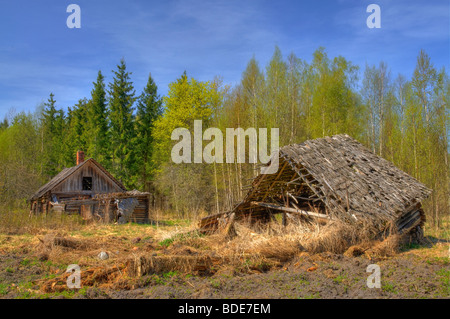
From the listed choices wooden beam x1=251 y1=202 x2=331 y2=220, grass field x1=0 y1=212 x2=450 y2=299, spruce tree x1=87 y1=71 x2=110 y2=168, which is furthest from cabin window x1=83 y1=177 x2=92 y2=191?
wooden beam x1=251 y1=202 x2=331 y2=220

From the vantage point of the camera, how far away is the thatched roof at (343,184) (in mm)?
10078

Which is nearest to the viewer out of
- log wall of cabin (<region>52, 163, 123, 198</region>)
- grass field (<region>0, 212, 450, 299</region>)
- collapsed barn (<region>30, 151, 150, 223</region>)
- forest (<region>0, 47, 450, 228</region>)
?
grass field (<region>0, 212, 450, 299</region>)

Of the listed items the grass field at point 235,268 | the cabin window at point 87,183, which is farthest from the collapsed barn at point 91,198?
the grass field at point 235,268

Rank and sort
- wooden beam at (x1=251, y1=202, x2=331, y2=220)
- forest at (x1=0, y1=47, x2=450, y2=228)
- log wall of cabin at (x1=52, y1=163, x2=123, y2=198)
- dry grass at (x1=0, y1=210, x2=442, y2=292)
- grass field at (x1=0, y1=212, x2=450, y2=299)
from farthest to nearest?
log wall of cabin at (x1=52, y1=163, x2=123, y2=198)
forest at (x1=0, y1=47, x2=450, y2=228)
wooden beam at (x1=251, y1=202, x2=331, y2=220)
dry grass at (x1=0, y1=210, x2=442, y2=292)
grass field at (x1=0, y1=212, x2=450, y2=299)

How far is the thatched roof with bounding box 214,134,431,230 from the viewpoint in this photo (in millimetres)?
10078

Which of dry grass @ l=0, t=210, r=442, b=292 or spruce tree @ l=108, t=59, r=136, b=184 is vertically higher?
spruce tree @ l=108, t=59, r=136, b=184

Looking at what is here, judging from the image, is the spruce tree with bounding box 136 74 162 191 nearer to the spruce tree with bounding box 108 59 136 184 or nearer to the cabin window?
the spruce tree with bounding box 108 59 136 184

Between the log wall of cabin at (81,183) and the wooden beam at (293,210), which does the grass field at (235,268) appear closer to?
the wooden beam at (293,210)

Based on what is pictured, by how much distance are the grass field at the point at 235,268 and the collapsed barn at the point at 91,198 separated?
1132 cm

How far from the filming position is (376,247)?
9.44 meters

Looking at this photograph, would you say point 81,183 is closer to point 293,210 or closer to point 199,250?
point 199,250

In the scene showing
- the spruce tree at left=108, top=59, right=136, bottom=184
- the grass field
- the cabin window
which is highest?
the spruce tree at left=108, top=59, right=136, bottom=184

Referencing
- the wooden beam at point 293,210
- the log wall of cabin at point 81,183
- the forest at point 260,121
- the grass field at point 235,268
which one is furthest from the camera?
the log wall of cabin at point 81,183
